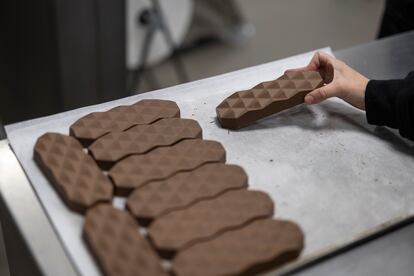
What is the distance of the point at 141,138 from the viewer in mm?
850

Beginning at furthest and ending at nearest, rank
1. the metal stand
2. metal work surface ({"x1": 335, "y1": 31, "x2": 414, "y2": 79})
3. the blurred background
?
the metal stand → the blurred background → metal work surface ({"x1": 335, "y1": 31, "x2": 414, "y2": 79})

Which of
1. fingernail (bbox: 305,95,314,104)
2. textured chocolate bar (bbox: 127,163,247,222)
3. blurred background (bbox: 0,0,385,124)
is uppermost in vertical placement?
fingernail (bbox: 305,95,314,104)

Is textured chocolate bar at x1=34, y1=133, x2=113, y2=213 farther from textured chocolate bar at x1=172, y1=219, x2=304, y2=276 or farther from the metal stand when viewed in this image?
the metal stand

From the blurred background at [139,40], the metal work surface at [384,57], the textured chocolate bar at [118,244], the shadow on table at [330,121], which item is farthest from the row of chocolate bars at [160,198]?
the blurred background at [139,40]

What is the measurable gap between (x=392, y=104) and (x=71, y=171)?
489mm

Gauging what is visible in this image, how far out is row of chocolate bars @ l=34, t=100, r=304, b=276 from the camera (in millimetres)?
673

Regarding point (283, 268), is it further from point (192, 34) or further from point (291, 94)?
point (192, 34)

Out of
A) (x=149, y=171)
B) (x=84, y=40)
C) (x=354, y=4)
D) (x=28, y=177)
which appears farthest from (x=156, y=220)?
(x=354, y=4)

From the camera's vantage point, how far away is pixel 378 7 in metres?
2.78

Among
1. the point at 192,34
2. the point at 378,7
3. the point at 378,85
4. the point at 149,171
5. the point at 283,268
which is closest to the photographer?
the point at 283,268

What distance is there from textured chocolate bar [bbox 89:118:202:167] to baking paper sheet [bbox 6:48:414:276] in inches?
1.6

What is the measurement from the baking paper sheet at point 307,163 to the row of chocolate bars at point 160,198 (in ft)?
0.08

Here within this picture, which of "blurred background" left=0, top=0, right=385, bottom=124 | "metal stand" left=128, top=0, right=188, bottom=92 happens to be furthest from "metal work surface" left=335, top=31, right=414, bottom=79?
"metal stand" left=128, top=0, right=188, bottom=92

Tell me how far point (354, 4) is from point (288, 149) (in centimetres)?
214
